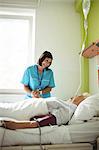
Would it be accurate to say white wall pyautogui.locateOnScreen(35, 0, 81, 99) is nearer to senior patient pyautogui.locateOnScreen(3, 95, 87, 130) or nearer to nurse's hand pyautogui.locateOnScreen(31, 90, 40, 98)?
nurse's hand pyautogui.locateOnScreen(31, 90, 40, 98)

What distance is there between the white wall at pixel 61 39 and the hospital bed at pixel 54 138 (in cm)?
136

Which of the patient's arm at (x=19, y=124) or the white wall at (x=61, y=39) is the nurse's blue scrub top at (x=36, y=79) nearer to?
the white wall at (x=61, y=39)

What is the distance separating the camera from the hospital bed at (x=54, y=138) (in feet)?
4.99

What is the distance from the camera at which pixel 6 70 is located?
3.16 m

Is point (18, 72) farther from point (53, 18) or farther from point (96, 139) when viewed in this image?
point (96, 139)

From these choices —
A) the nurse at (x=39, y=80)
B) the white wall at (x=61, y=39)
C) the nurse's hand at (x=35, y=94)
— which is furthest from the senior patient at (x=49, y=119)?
the white wall at (x=61, y=39)

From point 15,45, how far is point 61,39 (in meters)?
0.69

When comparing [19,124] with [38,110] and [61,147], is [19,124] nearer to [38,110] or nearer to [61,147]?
[38,110]

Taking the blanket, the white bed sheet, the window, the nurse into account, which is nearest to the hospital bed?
the white bed sheet

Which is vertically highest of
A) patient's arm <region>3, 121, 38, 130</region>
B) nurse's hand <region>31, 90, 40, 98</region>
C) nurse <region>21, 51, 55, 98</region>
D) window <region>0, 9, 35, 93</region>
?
window <region>0, 9, 35, 93</region>

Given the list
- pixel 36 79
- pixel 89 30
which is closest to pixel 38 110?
pixel 36 79

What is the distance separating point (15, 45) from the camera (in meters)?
3.20

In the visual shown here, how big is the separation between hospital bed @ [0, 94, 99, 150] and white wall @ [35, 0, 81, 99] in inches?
53.5

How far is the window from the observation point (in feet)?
10.3
